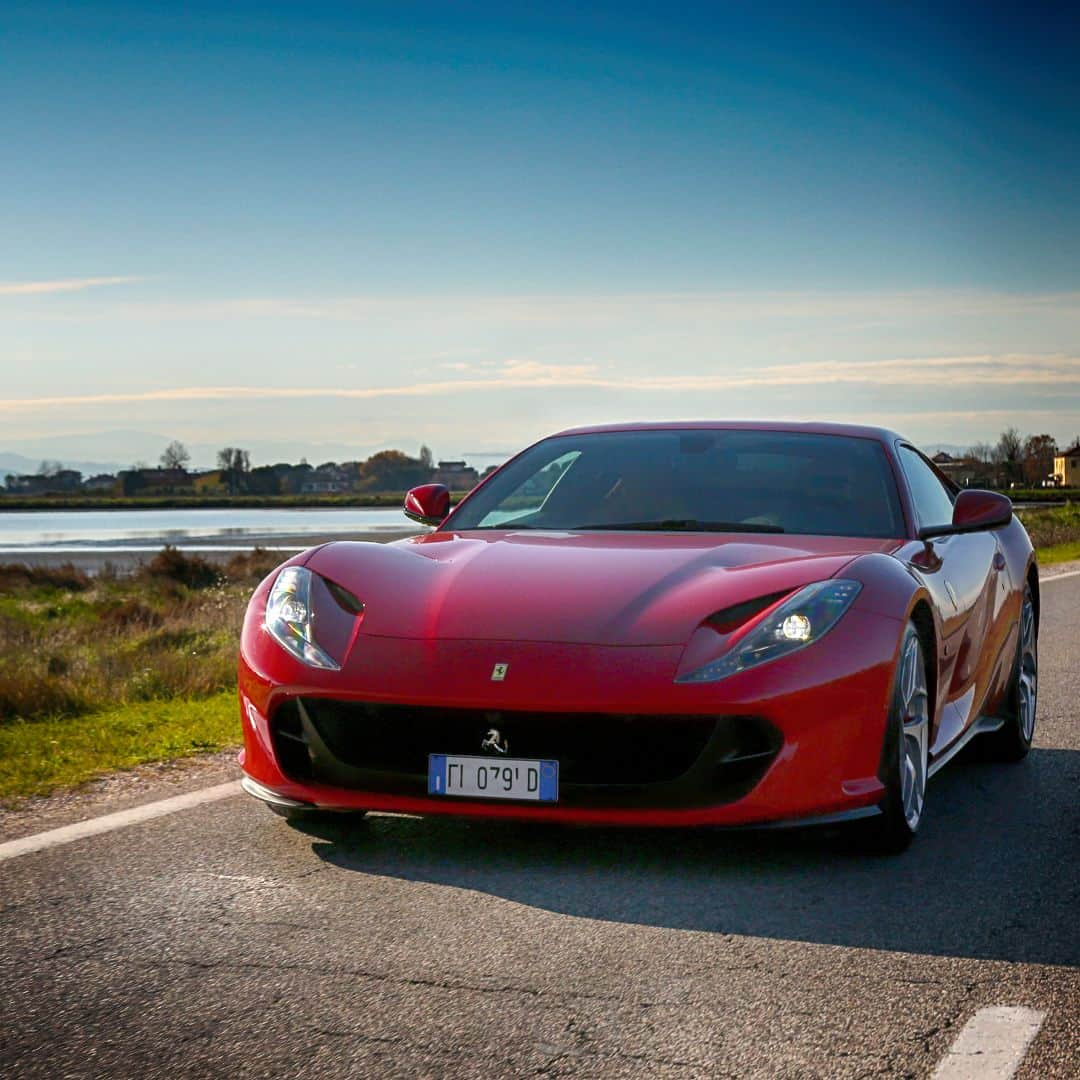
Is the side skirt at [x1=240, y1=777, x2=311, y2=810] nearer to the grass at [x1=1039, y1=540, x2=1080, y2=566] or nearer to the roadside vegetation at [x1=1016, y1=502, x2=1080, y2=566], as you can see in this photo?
the roadside vegetation at [x1=1016, y1=502, x2=1080, y2=566]

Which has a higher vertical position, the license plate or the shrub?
the license plate

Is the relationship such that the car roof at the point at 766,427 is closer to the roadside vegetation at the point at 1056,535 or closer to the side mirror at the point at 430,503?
the side mirror at the point at 430,503

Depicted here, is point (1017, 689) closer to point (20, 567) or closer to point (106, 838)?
point (106, 838)

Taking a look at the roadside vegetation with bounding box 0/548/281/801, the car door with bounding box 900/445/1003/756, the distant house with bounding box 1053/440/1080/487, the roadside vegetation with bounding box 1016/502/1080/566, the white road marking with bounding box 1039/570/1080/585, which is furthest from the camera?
the distant house with bounding box 1053/440/1080/487

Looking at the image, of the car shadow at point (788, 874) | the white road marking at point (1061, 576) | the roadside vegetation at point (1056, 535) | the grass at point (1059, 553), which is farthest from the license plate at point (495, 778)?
the grass at point (1059, 553)

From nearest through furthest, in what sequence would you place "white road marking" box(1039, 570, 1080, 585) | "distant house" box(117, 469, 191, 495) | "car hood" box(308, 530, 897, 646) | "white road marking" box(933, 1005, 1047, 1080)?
"white road marking" box(933, 1005, 1047, 1080)
"car hood" box(308, 530, 897, 646)
"white road marking" box(1039, 570, 1080, 585)
"distant house" box(117, 469, 191, 495)

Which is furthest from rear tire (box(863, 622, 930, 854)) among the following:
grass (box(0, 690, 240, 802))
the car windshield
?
grass (box(0, 690, 240, 802))

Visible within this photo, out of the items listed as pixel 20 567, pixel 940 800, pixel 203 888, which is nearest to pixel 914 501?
pixel 940 800

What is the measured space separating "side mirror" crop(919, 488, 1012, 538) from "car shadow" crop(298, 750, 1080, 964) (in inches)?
41.0

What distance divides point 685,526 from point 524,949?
2.26m

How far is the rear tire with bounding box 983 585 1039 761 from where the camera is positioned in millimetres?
6605

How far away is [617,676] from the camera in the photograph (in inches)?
176

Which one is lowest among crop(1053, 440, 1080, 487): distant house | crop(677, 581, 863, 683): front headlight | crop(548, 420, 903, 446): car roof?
crop(1053, 440, 1080, 487): distant house

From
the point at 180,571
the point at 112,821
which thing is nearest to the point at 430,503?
the point at 112,821
